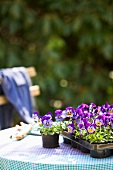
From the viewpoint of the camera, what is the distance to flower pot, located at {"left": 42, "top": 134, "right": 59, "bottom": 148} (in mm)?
1787

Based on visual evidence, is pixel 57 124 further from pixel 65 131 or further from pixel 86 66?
pixel 86 66

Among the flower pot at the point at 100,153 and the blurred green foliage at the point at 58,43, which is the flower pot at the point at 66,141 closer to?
the flower pot at the point at 100,153

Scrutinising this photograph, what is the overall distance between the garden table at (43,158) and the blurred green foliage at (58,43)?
2.26m

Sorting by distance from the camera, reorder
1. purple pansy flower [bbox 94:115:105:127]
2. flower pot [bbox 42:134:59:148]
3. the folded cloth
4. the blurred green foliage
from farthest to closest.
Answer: the blurred green foliage
the folded cloth
flower pot [bbox 42:134:59:148]
purple pansy flower [bbox 94:115:105:127]

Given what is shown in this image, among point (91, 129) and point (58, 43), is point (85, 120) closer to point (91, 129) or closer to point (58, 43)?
point (91, 129)

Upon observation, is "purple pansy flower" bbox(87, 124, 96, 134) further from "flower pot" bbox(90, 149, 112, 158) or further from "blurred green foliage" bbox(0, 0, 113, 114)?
"blurred green foliage" bbox(0, 0, 113, 114)

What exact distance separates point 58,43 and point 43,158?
2.62 metres

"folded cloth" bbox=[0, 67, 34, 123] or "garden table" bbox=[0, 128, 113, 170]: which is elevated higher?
"folded cloth" bbox=[0, 67, 34, 123]

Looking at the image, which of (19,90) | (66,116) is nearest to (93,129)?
(66,116)

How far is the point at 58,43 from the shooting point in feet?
13.8

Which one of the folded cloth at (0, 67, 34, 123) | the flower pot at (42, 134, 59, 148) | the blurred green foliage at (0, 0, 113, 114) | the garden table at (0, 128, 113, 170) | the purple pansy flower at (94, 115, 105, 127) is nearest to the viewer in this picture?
the garden table at (0, 128, 113, 170)

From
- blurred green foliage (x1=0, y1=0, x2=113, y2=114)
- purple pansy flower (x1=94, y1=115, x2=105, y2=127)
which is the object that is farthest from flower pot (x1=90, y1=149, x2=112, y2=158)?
blurred green foliage (x1=0, y1=0, x2=113, y2=114)

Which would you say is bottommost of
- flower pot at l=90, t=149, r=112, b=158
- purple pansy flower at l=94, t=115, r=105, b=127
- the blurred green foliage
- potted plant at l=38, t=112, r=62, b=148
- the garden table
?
the garden table

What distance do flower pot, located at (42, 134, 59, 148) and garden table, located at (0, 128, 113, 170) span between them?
0.07ft
